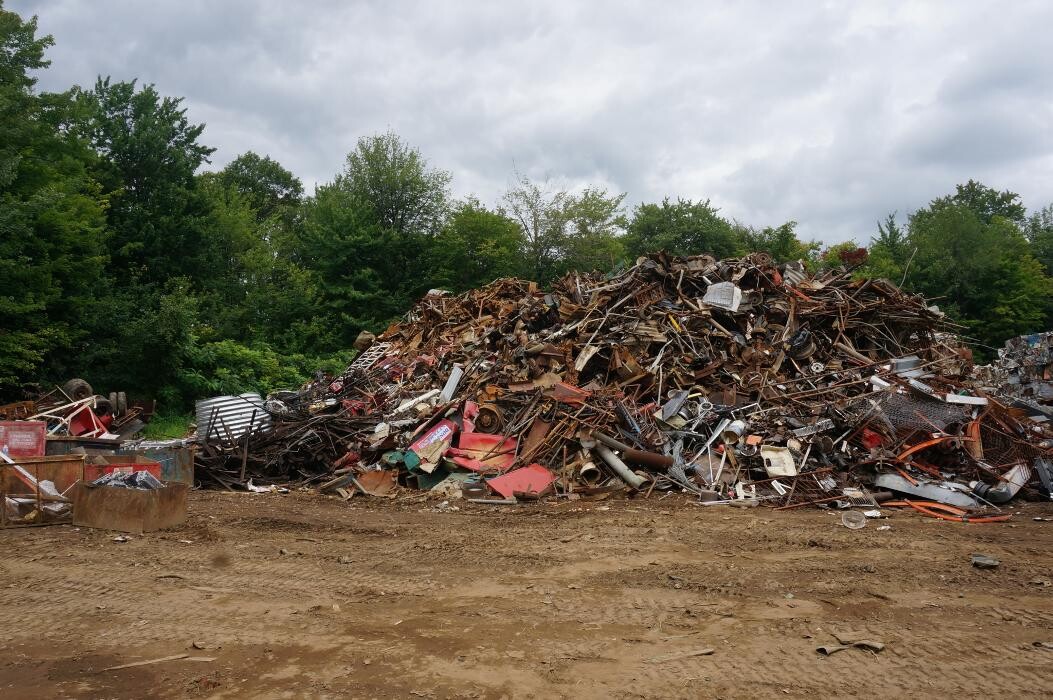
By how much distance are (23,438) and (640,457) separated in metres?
8.49

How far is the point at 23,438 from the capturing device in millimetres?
9547

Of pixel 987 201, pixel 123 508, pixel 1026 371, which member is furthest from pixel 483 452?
pixel 987 201

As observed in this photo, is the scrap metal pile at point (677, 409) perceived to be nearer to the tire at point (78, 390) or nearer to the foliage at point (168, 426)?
the tire at point (78, 390)

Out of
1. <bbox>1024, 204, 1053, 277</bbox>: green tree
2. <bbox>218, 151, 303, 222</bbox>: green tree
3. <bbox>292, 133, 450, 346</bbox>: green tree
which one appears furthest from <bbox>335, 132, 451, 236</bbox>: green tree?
<bbox>1024, 204, 1053, 277</bbox>: green tree

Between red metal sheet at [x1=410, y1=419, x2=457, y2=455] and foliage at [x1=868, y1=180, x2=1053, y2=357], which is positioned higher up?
foliage at [x1=868, y1=180, x2=1053, y2=357]

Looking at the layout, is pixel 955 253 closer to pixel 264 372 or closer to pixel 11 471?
pixel 264 372

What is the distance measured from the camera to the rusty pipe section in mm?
9547

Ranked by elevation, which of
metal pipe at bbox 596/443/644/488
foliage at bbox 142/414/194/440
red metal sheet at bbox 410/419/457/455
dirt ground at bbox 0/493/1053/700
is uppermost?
red metal sheet at bbox 410/419/457/455

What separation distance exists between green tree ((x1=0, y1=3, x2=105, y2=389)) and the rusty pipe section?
15.2m

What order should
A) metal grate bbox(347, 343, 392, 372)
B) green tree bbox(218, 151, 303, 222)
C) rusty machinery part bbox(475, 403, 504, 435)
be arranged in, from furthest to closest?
green tree bbox(218, 151, 303, 222), metal grate bbox(347, 343, 392, 372), rusty machinery part bbox(475, 403, 504, 435)

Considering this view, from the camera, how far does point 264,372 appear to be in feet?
76.9

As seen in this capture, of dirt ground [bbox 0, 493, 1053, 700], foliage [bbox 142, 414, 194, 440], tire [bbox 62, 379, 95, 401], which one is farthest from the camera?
foliage [bbox 142, 414, 194, 440]

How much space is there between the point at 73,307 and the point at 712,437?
1858cm

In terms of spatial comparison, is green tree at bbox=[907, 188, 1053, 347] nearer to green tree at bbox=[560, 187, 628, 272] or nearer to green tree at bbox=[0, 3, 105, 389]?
green tree at bbox=[560, 187, 628, 272]
